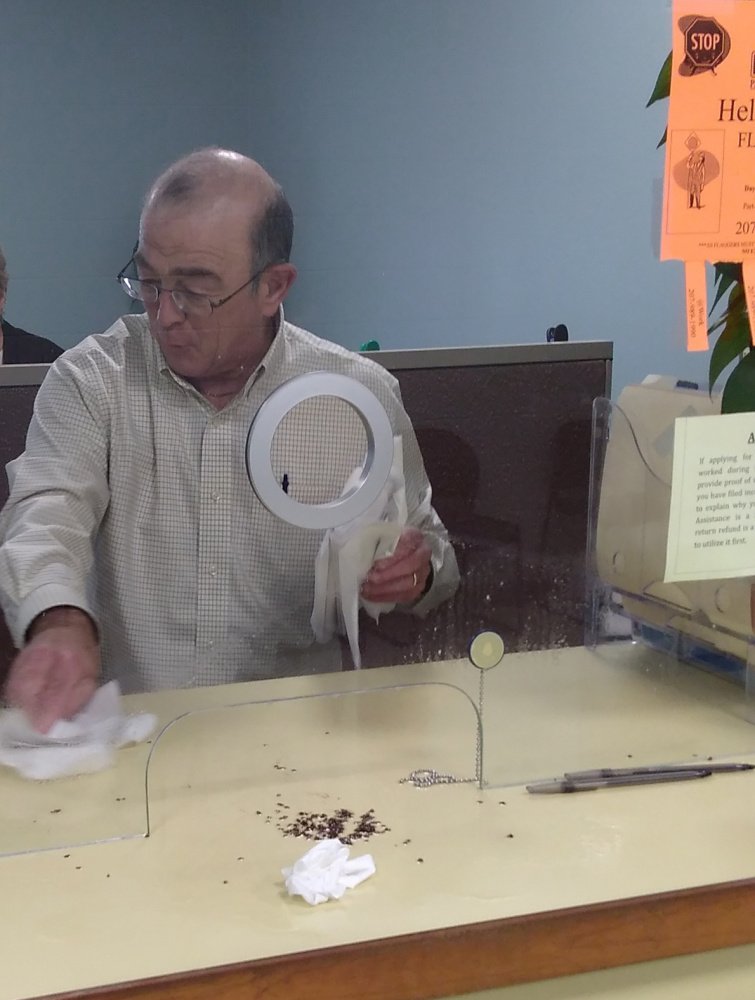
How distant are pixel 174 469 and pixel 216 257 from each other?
0.15 m

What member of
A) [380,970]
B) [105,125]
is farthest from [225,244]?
[380,970]

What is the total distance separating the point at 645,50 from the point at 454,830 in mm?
595

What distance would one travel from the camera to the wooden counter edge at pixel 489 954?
0.55 meters

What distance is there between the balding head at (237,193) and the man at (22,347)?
4.3 inches

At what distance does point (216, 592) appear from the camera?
30.9 inches

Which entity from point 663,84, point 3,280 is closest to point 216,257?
point 3,280

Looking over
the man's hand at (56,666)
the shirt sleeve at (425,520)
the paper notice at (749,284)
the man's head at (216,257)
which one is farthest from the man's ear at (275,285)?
the paper notice at (749,284)

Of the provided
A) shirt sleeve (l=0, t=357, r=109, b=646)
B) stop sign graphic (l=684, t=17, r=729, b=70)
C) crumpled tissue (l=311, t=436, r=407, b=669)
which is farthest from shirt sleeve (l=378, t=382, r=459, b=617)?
stop sign graphic (l=684, t=17, r=729, b=70)

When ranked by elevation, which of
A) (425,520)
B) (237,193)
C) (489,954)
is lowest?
(489,954)

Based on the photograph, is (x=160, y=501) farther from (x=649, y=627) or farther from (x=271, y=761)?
(x=649, y=627)

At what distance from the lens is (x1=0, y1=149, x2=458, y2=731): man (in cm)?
73

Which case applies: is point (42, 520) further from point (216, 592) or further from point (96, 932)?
point (96, 932)

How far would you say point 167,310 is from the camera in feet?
2.39

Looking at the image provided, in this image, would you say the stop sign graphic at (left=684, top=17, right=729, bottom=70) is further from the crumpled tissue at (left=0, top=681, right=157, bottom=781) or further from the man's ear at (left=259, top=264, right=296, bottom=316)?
the crumpled tissue at (left=0, top=681, right=157, bottom=781)
